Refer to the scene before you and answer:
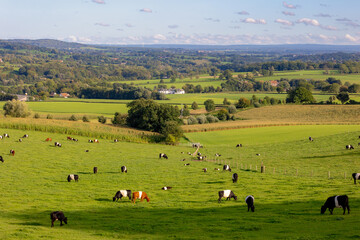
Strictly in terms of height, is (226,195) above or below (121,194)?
above

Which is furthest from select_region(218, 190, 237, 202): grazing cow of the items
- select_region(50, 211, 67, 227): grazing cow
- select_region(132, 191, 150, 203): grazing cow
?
select_region(50, 211, 67, 227): grazing cow

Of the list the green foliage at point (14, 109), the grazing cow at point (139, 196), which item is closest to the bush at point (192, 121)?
the green foliage at point (14, 109)

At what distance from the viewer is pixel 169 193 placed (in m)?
31.6

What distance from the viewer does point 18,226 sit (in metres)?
22.0

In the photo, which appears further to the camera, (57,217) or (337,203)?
(337,203)

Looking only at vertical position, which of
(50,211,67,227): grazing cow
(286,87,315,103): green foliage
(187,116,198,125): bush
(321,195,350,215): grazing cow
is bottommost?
(187,116,198,125): bush

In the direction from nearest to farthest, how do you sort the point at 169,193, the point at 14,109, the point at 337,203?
the point at 337,203, the point at 169,193, the point at 14,109

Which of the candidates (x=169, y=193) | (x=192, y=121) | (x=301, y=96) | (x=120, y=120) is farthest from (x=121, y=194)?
(x=301, y=96)

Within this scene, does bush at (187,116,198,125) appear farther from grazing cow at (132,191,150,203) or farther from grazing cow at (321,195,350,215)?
grazing cow at (321,195,350,215)

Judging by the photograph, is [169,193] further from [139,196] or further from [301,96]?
[301,96]

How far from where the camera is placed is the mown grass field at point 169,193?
2127 centimetres

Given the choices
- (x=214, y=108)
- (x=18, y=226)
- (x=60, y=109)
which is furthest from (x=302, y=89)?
(x=18, y=226)

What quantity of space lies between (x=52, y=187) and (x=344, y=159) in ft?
103

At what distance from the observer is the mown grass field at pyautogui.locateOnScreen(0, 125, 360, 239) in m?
21.3
